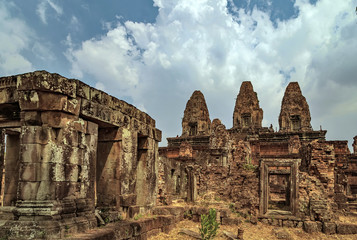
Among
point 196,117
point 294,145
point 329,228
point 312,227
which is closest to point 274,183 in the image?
point 294,145

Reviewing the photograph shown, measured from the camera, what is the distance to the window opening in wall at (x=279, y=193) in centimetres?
1240

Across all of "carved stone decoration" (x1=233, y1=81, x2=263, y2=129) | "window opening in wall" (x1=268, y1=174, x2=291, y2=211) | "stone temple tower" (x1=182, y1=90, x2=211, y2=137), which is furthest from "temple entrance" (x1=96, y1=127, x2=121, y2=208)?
"stone temple tower" (x1=182, y1=90, x2=211, y2=137)

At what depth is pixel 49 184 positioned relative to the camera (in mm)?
5027

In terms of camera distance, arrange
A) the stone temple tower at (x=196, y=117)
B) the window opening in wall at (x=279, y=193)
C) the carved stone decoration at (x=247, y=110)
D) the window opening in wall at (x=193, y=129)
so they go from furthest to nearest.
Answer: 1. the window opening in wall at (x=193, y=129)
2. the stone temple tower at (x=196, y=117)
3. the carved stone decoration at (x=247, y=110)
4. the window opening in wall at (x=279, y=193)

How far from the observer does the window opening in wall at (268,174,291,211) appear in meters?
12.4

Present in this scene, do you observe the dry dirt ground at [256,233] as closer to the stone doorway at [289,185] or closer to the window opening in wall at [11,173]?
the stone doorway at [289,185]

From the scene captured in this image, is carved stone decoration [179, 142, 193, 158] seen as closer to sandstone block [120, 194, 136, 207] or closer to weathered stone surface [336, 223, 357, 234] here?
weathered stone surface [336, 223, 357, 234]

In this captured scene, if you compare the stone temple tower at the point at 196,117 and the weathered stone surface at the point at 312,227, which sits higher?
the stone temple tower at the point at 196,117

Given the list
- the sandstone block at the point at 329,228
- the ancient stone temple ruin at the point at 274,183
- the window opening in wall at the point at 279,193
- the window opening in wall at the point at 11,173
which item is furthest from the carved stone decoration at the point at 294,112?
the window opening in wall at the point at 11,173

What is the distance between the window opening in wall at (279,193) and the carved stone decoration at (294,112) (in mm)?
14802

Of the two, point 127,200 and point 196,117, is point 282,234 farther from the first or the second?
point 196,117

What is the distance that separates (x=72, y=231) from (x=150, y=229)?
2.83 m

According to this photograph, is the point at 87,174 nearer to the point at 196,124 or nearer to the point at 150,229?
the point at 150,229

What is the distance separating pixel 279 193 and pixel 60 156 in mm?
15530
